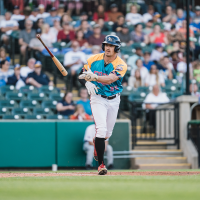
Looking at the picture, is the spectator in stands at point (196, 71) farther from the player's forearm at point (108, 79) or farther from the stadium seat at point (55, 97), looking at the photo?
the player's forearm at point (108, 79)

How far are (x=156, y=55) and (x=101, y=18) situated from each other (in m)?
2.96

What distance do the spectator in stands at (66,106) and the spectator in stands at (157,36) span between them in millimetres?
4931

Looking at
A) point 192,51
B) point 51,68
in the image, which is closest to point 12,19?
point 51,68

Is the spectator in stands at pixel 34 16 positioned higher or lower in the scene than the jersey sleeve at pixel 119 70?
higher

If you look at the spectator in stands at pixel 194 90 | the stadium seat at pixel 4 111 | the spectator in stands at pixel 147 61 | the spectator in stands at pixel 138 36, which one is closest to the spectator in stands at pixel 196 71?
the spectator in stands at pixel 194 90

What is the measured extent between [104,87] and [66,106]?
455cm

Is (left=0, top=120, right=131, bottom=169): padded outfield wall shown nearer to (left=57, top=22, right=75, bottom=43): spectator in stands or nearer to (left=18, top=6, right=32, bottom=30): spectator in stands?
(left=57, top=22, right=75, bottom=43): spectator in stands

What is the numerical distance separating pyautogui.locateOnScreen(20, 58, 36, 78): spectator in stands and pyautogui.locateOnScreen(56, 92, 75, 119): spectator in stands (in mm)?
1685

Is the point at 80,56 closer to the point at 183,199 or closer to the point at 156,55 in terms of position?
the point at 156,55

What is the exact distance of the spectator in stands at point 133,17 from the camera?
→ 15516 millimetres

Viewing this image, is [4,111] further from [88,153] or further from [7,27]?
[7,27]

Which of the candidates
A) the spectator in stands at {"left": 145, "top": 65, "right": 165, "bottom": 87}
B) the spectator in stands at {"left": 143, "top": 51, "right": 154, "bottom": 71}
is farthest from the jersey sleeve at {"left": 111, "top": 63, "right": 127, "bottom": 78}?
the spectator in stands at {"left": 143, "top": 51, "right": 154, "bottom": 71}

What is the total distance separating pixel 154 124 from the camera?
11.4m

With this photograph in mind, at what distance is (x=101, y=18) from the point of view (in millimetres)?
15359
